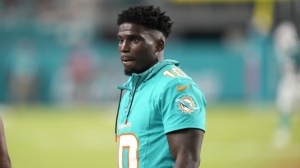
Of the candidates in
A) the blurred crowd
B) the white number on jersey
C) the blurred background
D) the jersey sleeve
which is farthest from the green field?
the jersey sleeve

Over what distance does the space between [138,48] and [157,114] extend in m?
0.39

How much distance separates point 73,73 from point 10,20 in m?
2.54

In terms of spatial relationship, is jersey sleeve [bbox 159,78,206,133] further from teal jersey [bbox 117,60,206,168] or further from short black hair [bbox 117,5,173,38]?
short black hair [bbox 117,5,173,38]

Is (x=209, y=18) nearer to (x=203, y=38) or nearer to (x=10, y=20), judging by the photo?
(x=203, y=38)

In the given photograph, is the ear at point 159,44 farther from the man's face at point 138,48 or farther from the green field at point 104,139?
the green field at point 104,139

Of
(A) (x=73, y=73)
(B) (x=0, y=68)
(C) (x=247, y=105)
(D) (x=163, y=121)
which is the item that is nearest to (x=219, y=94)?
(C) (x=247, y=105)

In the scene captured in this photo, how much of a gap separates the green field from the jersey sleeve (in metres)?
7.04

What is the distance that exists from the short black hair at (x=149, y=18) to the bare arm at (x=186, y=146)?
0.63 meters

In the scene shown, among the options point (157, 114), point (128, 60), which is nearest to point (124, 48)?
point (128, 60)

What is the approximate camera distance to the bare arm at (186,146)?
4.28 metres

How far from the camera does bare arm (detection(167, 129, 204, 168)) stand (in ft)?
14.0

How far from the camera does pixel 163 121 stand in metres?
4.39

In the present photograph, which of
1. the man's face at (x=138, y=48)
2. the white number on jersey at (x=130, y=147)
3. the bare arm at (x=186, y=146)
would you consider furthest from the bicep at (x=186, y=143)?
the man's face at (x=138, y=48)

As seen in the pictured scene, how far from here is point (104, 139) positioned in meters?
15.3
